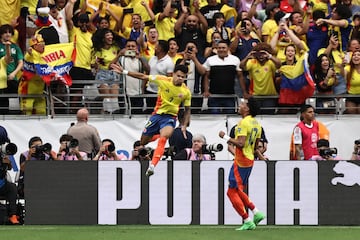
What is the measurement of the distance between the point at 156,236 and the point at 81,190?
3522 millimetres

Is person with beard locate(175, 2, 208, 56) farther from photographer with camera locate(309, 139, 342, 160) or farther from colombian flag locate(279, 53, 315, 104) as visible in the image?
photographer with camera locate(309, 139, 342, 160)

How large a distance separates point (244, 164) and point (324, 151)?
107 inches

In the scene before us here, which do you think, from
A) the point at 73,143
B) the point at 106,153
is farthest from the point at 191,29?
the point at 73,143

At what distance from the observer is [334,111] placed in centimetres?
2269

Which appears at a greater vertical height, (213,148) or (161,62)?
(161,62)

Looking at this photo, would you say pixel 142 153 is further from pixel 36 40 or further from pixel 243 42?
pixel 243 42

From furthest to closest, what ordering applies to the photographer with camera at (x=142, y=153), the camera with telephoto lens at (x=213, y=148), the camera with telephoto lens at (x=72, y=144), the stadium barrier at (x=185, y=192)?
the photographer with camera at (x=142, y=153)
the camera with telephoto lens at (x=72, y=144)
the stadium barrier at (x=185, y=192)
the camera with telephoto lens at (x=213, y=148)

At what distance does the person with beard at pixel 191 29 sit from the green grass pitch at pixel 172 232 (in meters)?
5.90

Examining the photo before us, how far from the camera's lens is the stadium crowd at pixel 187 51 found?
2195cm

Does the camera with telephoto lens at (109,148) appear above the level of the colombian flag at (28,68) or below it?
below

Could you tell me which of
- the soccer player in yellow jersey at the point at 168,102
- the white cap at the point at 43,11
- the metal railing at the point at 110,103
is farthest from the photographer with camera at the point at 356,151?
the white cap at the point at 43,11

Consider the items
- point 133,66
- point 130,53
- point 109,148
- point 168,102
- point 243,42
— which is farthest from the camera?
point 243,42

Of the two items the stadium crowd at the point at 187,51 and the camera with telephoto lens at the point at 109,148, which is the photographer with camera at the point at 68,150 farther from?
the stadium crowd at the point at 187,51

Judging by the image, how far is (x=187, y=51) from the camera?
2203 cm
